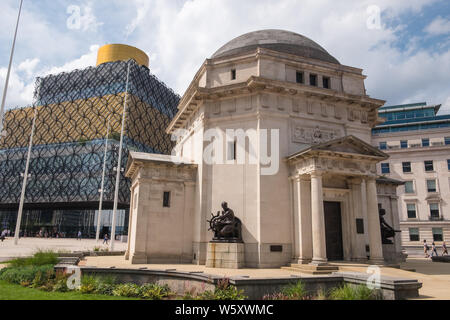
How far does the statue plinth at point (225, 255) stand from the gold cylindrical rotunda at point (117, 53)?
75.3 meters

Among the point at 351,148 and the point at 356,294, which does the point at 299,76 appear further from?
the point at 356,294

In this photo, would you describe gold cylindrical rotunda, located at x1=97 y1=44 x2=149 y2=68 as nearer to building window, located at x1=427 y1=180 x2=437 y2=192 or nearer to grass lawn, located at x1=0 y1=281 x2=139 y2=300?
building window, located at x1=427 y1=180 x2=437 y2=192

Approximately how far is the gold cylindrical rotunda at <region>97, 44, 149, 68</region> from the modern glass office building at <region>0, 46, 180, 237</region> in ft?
1.10

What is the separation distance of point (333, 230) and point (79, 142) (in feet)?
226

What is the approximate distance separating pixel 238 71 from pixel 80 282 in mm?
17837

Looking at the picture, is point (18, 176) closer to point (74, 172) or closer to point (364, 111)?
point (74, 172)

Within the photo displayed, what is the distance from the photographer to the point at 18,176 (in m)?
82.2

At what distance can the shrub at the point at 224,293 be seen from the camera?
424 inches

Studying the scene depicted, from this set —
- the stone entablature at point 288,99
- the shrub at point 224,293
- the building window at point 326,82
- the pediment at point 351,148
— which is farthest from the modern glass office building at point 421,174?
the shrub at point 224,293

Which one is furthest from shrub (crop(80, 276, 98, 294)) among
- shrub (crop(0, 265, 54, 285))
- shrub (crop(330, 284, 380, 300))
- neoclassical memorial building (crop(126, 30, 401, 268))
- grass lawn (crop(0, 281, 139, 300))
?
neoclassical memorial building (crop(126, 30, 401, 268))

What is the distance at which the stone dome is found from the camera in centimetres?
2631

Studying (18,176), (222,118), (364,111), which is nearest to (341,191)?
(364,111)

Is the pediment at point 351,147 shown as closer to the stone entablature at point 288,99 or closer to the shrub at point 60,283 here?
the stone entablature at point 288,99

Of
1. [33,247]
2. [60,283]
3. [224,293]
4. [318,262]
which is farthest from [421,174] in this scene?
A: [60,283]
